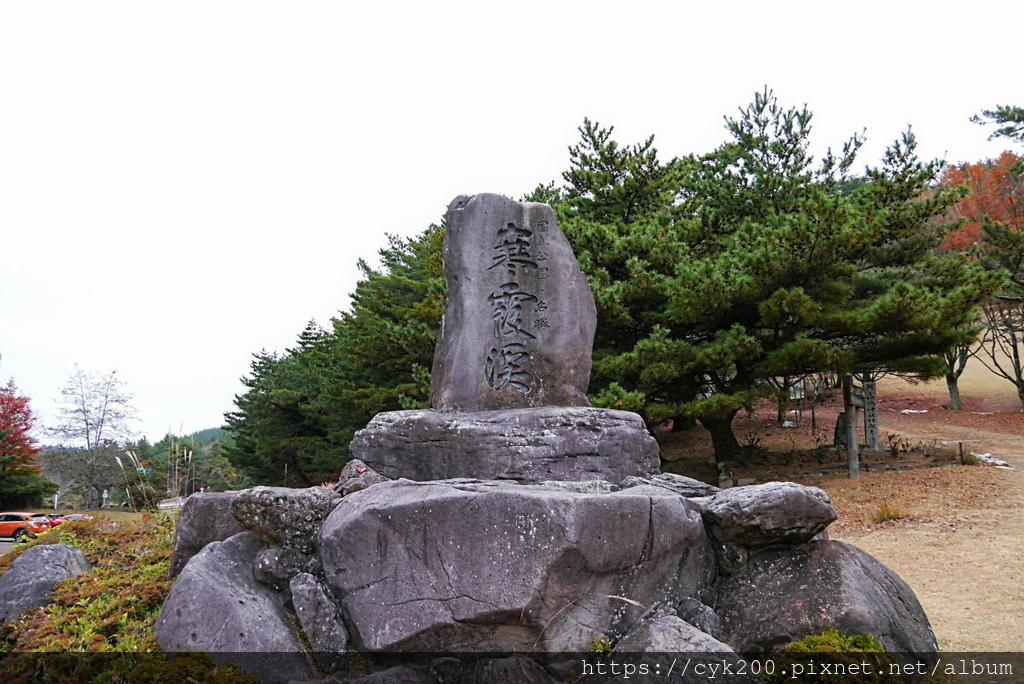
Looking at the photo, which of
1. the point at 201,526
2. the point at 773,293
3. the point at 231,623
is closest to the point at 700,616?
the point at 231,623

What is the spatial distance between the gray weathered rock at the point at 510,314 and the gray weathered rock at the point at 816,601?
2.18 m

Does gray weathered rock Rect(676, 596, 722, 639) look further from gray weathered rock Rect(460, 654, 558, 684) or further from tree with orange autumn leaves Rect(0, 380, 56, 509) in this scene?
tree with orange autumn leaves Rect(0, 380, 56, 509)

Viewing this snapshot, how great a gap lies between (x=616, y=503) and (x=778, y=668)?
1.17 metres

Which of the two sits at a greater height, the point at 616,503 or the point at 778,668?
the point at 616,503

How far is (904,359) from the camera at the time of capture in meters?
11.2

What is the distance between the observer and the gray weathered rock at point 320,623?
Result: 3.68m

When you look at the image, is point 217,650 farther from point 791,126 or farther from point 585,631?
point 791,126

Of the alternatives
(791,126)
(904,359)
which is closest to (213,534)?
(904,359)

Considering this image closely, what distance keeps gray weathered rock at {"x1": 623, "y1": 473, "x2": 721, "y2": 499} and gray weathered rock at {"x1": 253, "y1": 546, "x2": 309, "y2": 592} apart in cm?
231

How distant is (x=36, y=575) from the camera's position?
16.4 feet

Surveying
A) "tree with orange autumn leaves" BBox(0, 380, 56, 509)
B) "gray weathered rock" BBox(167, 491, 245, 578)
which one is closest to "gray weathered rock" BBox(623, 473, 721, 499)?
"gray weathered rock" BBox(167, 491, 245, 578)

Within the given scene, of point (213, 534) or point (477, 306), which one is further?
point (477, 306)

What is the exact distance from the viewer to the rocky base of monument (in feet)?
11.9

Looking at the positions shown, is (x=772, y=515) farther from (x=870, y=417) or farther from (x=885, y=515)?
(x=870, y=417)
